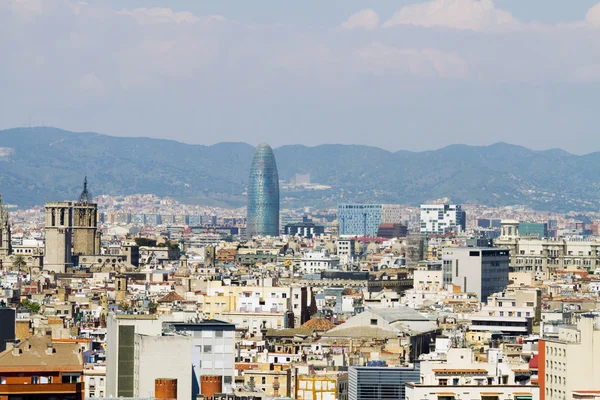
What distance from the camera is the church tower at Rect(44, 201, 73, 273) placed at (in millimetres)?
172625

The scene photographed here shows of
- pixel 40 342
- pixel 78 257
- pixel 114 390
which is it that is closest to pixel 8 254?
pixel 78 257

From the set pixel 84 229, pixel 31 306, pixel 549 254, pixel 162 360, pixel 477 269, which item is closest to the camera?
pixel 162 360

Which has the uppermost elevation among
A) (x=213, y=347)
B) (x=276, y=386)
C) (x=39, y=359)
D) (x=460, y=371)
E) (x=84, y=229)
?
(x=84, y=229)

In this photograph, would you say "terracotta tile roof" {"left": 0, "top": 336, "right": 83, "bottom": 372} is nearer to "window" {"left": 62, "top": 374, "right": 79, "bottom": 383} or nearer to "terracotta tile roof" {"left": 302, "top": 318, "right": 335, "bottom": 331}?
"window" {"left": 62, "top": 374, "right": 79, "bottom": 383}

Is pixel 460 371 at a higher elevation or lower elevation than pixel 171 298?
lower

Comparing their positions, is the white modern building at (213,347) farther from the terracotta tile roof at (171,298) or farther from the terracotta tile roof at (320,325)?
the terracotta tile roof at (171,298)

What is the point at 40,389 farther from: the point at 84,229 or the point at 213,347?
the point at 84,229

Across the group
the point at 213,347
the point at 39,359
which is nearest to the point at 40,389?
the point at 39,359

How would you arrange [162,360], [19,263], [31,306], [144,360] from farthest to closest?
[19,263] → [31,306] → [144,360] → [162,360]

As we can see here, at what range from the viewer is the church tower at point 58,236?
173 meters

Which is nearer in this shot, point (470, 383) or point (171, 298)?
point (470, 383)

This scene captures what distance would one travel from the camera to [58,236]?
17562 cm

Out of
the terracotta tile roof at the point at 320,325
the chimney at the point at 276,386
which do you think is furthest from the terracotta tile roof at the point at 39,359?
the terracotta tile roof at the point at 320,325

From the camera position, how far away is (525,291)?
104 m
